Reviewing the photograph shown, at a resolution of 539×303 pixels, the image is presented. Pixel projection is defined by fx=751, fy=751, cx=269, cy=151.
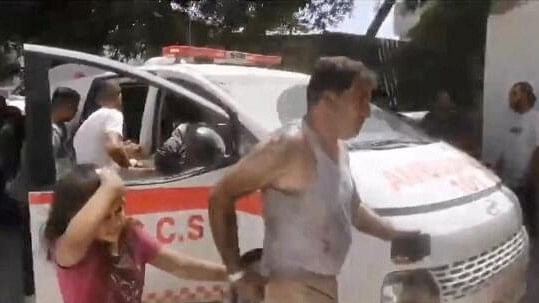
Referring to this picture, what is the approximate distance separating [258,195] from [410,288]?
0.48 m

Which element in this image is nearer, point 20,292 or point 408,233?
point 408,233

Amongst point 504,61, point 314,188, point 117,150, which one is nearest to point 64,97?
point 117,150

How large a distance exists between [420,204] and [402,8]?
0.53 m

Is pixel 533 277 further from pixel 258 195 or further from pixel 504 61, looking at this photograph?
pixel 258 195

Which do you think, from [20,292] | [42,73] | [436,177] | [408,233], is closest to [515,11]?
[436,177]

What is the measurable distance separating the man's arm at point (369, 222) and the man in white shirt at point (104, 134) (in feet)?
2.04

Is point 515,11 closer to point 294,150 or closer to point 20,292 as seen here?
point 294,150

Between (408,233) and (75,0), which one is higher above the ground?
(75,0)

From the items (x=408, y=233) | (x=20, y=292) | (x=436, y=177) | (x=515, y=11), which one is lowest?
(x=20, y=292)

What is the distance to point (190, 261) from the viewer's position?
2.05m

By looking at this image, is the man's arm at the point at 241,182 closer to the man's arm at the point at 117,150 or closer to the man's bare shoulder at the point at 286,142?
the man's bare shoulder at the point at 286,142

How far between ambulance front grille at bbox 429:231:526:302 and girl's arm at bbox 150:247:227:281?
1.88 feet

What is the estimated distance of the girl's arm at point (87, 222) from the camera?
2023 millimetres

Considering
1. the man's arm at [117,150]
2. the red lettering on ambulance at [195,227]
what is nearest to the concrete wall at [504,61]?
the red lettering on ambulance at [195,227]
